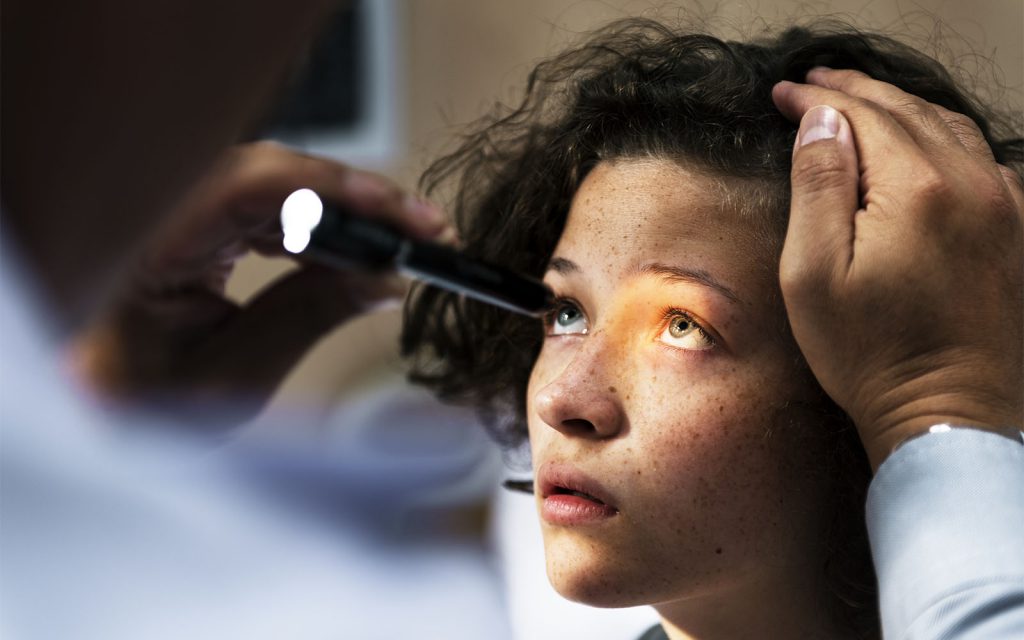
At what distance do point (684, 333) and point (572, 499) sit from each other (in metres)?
0.13

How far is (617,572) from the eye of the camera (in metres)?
0.67

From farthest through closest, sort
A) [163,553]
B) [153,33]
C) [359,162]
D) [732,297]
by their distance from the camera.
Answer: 1. [359,162]
2. [163,553]
3. [732,297]
4. [153,33]

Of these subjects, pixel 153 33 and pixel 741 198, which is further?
pixel 741 198

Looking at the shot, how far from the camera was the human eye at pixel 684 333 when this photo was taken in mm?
696

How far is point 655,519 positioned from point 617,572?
0.14 feet

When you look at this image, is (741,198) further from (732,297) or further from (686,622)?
(686,622)

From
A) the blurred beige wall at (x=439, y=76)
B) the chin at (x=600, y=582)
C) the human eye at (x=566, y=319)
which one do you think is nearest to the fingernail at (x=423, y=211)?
the human eye at (x=566, y=319)

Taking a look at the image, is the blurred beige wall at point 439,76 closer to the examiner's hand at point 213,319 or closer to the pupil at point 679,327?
the examiner's hand at point 213,319

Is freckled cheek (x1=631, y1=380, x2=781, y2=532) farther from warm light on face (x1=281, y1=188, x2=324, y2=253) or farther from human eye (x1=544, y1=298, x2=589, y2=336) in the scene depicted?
warm light on face (x1=281, y1=188, x2=324, y2=253)

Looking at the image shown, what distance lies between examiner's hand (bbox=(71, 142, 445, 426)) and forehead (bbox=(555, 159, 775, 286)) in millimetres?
117

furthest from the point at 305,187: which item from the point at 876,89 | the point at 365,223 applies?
the point at 876,89

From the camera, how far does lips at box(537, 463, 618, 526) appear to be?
670mm

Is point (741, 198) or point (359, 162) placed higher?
point (359, 162)

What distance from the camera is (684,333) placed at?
70cm
